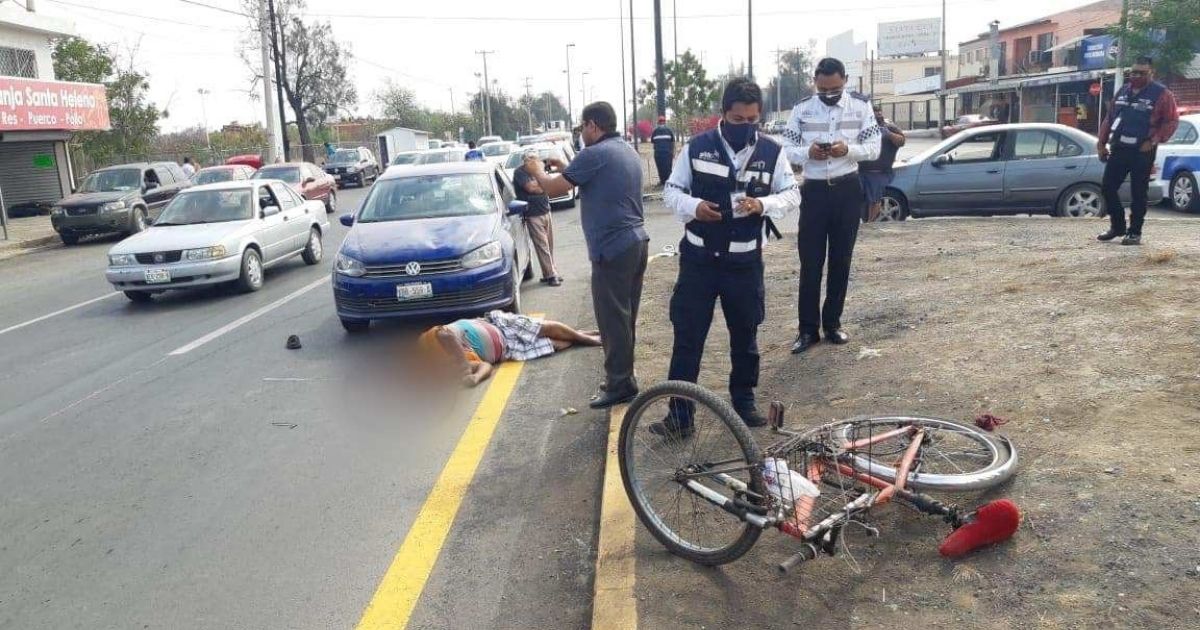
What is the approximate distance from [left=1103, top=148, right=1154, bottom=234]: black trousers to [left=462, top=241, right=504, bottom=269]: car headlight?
5847 mm

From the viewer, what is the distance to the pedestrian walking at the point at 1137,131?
844 centimetres

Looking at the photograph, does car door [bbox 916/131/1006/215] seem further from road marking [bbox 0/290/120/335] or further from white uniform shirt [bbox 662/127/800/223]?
road marking [bbox 0/290/120/335]

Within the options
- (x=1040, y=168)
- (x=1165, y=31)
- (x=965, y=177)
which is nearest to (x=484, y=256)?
(x=965, y=177)

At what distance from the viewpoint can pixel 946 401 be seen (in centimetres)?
490

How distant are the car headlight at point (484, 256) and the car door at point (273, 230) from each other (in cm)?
507

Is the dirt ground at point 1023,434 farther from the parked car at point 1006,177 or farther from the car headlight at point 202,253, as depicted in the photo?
the car headlight at point 202,253

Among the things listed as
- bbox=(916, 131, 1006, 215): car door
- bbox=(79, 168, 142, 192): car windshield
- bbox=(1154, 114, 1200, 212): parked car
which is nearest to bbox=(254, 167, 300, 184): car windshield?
bbox=(79, 168, 142, 192): car windshield

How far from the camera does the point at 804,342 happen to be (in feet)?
20.9

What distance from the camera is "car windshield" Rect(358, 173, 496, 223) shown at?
9898 millimetres

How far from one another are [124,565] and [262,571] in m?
0.70

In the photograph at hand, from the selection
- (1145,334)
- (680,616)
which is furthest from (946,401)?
(680,616)

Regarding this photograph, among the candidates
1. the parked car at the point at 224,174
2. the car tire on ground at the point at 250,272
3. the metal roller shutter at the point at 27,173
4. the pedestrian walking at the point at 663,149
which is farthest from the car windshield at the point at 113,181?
the pedestrian walking at the point at 663,149

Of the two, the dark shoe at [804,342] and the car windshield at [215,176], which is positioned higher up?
the car windshield at [215,176]

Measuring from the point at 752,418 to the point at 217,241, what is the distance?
344 inches
